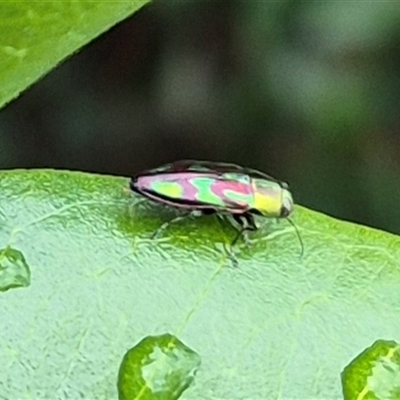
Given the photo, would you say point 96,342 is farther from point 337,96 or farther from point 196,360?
point 337,96

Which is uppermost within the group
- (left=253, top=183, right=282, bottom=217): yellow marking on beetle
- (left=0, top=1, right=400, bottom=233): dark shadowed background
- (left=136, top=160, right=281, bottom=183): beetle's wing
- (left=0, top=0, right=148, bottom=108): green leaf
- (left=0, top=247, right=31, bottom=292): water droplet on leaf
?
(left=0, top=0, right=148, bottom=108): green leaf

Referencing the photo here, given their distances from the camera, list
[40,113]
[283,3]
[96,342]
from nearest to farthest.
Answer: [96,342]
[283,3]
[40,113]

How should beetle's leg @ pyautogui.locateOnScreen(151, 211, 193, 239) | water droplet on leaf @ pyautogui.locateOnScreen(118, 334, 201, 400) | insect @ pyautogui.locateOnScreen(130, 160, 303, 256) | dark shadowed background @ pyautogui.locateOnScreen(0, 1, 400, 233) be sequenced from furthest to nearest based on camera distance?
dark shadowed background @ pyautogui.locateOnScreen(0, 1, 400, 233), insect @ pyautogui.locateOnScreen(130, 160, 303, 256), beetle's leg @ pyautogui.locateOnScreen(151, 211, 193, 239), water droplet on leaf @ pyautogui.locateOnScreen(118, 334, 201, 400)

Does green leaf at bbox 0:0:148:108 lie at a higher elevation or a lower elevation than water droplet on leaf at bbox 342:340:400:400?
higher

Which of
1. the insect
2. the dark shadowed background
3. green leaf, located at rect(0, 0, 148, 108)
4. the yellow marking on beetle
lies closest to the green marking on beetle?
the insect

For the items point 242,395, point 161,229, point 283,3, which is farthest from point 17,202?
point 283,3

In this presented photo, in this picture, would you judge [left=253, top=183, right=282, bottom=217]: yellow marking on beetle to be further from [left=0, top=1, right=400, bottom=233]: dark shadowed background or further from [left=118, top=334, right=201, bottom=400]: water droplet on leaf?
[left=0, top=1, right=400, bottom=233]: dark shadowed background

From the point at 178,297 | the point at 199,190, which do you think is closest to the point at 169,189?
the point at 199,190
